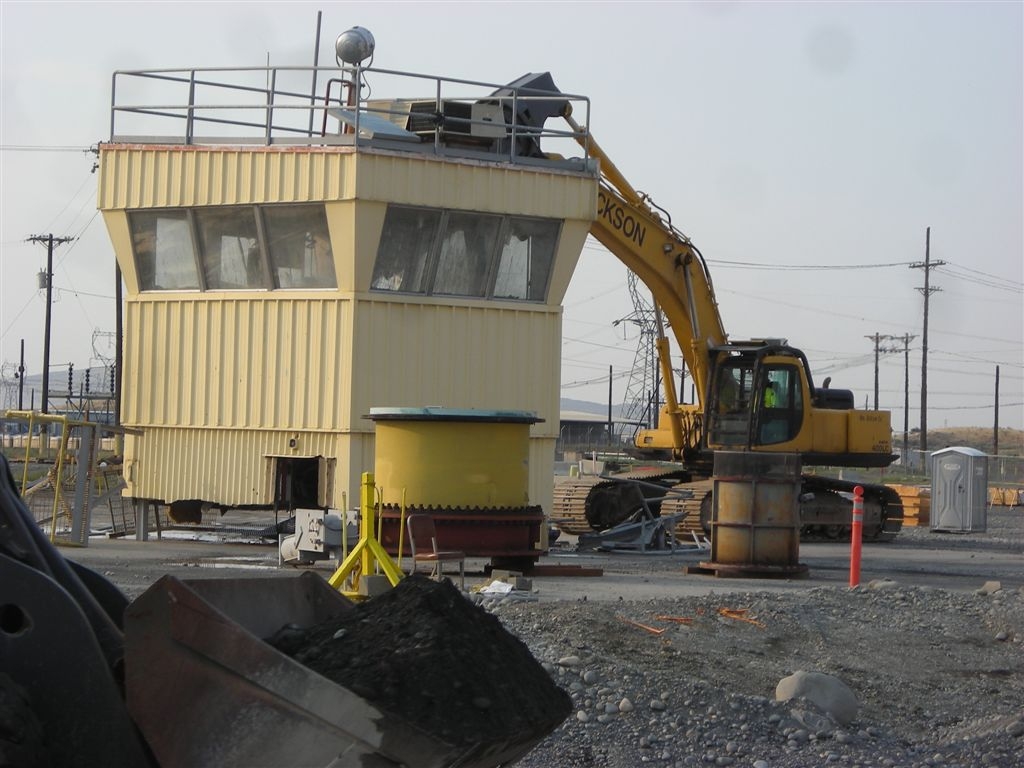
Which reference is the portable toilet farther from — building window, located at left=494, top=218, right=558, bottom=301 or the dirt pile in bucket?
the dirt pile in bucket

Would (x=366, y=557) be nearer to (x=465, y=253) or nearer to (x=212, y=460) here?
(x=465, y=253)

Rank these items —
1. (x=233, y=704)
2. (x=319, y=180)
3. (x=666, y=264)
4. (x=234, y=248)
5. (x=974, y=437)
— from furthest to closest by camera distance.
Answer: (x=974, y=437)
(x=666, y=264)
(x=234, y=248)
(x=319, y=180)
(x=233, y=704)

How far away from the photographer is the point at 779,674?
33.7 feet

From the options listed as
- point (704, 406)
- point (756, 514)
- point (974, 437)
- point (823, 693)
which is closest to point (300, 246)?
point (756, 514)

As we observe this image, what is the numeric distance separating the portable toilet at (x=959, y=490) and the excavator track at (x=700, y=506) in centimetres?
553

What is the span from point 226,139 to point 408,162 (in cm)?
255

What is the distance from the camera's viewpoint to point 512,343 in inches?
800

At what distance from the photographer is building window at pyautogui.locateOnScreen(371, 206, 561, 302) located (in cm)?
1961

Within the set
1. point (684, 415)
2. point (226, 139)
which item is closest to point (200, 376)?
point (226, 139)

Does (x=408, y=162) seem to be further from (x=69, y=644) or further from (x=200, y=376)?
(x=69, y=644)

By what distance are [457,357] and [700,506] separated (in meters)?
7.06

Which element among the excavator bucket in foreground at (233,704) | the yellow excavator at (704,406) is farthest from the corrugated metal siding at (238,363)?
the excavator bucket in foreground at (233,704)

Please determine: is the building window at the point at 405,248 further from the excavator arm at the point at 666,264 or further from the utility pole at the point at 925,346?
the utility pole at the point at 925,346

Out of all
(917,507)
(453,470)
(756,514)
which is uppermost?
(453,470)
